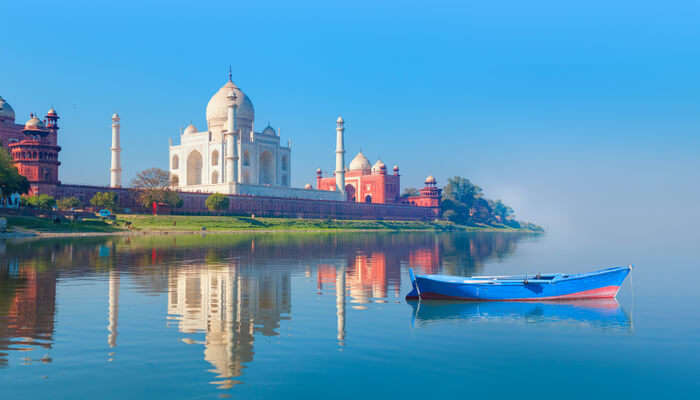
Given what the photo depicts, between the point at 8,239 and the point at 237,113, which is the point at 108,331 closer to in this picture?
the point at 8,239

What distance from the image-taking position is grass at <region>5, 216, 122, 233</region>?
140 feet

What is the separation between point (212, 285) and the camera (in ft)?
55.9

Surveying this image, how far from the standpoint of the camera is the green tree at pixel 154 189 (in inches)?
2352

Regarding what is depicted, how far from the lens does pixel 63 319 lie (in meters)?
11.8

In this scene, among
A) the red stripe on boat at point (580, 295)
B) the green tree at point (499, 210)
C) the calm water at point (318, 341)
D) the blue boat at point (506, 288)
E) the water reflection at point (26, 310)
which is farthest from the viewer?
the green tree at point (499, 210)

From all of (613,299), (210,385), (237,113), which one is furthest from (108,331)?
(237,113)

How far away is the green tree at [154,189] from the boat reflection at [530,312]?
1949 inches

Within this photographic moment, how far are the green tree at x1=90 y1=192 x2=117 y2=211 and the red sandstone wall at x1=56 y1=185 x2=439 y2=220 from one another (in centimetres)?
161

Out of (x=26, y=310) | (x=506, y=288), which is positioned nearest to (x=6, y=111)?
(x=26, y=310)

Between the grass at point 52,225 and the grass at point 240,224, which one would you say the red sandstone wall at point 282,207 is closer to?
the grass at point 240,224

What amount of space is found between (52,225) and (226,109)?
3701 cm

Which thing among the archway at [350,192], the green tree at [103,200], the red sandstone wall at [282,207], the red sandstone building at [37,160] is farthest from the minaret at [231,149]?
the archway at [350,192]

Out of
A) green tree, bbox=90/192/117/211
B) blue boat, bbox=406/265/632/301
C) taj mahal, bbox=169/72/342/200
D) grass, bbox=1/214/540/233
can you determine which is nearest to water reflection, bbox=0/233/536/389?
blue boat, bbox=406/265/632/301

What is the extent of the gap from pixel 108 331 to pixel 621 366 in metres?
8.60
